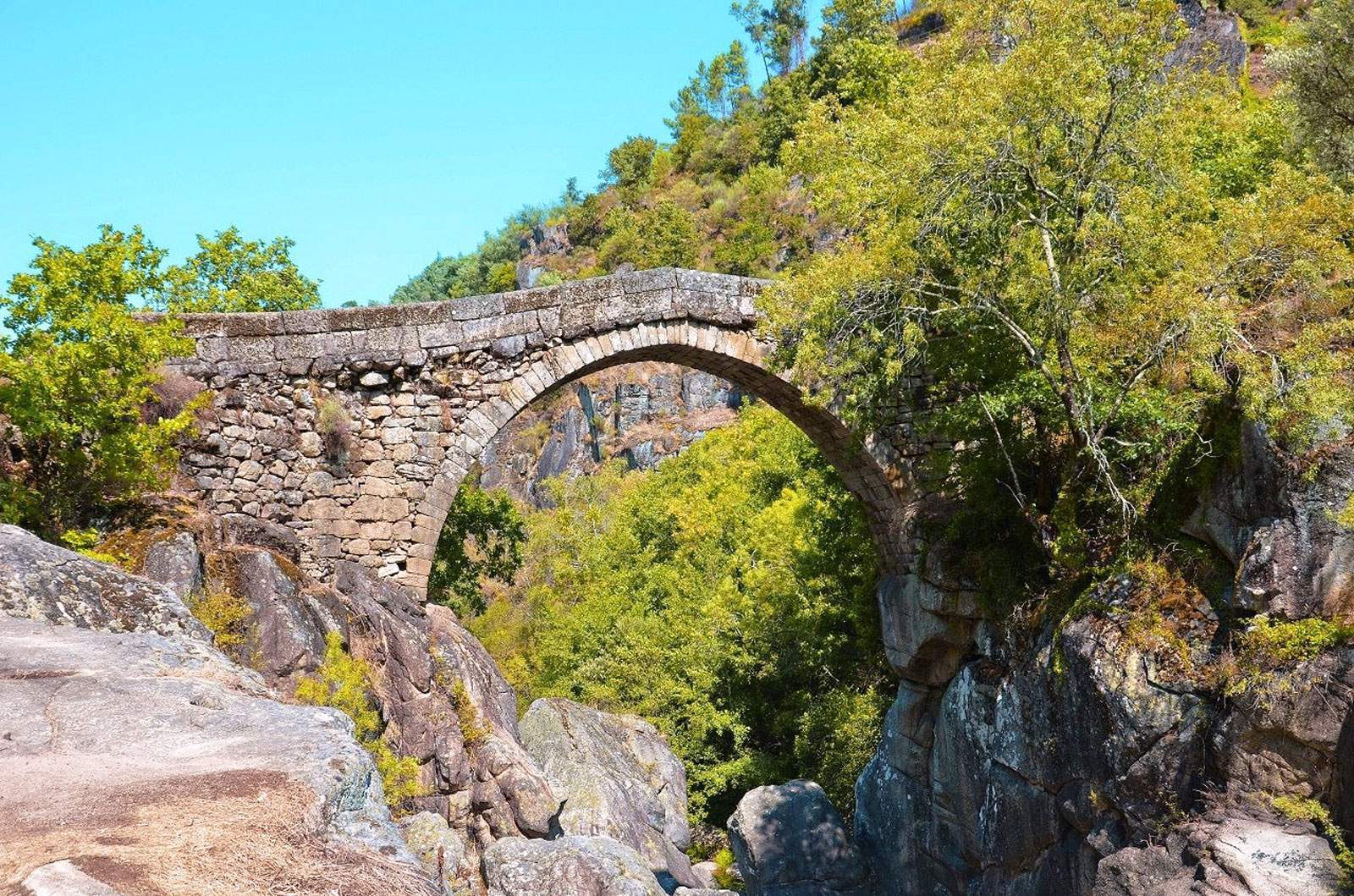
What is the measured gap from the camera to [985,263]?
30.6 ft

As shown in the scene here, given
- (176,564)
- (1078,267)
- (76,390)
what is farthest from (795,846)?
(76,390)

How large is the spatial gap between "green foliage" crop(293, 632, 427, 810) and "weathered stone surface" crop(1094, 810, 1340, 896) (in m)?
5.34

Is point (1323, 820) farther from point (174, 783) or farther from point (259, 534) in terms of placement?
point (259, 534)

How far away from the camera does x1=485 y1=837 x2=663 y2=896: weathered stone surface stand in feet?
23.5

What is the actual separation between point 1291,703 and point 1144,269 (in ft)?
11.7

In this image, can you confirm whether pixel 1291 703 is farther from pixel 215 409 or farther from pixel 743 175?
pixel 743 175

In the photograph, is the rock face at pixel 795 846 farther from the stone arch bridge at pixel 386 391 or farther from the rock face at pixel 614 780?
the stone arch bridge at pixel 386 391

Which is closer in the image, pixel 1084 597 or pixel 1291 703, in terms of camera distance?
pixel 1291 703

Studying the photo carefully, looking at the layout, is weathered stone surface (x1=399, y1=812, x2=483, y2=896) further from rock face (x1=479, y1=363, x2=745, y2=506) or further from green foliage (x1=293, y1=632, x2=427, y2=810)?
rock face (x1=479, y1=363, x2=745, y2=506)

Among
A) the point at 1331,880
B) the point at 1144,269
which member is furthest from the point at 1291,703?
the point at 1144,269

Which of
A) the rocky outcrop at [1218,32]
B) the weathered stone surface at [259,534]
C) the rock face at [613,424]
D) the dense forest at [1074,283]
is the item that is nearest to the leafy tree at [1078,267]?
the dense forest at [1074,283]

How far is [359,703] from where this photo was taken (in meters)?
8.58

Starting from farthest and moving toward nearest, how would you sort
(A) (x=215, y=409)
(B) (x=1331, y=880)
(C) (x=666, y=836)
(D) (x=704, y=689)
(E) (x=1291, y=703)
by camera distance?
(D) (x=704, y=689) < (C) (x=666, y=836) < (A) (x=215, y=409) < (E) (x=1291, y=703) < (B) (x=1331, y=880)

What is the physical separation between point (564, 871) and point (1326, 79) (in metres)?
11.5
